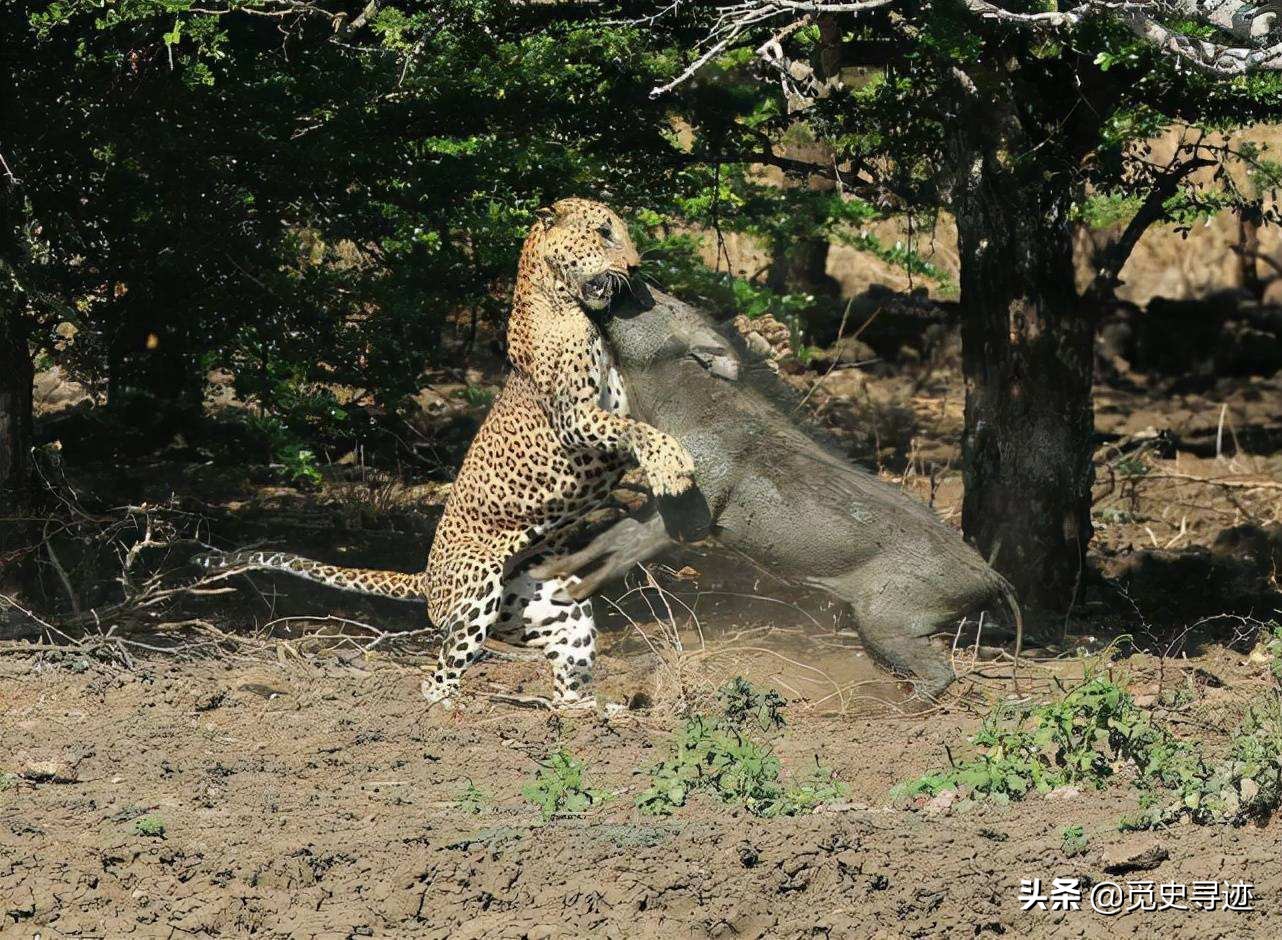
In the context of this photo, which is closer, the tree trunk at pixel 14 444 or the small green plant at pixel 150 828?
the small green plant at pixel 150 828

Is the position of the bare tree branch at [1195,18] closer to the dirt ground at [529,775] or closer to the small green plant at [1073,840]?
the dirt ground at [529,775]

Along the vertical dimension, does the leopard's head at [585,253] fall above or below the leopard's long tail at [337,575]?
above

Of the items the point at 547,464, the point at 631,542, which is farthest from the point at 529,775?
the point at 547,464

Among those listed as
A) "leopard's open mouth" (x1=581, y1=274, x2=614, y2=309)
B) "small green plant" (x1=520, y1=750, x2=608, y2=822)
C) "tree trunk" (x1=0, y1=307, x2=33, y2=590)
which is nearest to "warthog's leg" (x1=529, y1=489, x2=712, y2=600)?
"leopard's open mouth" (x1=581, y1=274, x2=614, y2=309)

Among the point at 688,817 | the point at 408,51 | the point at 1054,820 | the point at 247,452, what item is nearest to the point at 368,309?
the point at 247,452

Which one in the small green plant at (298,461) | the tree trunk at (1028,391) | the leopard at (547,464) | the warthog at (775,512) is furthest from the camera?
the small green plant at (298,461)

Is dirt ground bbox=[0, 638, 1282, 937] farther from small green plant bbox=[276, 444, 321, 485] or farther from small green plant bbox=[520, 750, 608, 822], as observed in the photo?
small green plant bbox=[276, 444, 321, 485]

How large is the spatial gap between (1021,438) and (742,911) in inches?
222

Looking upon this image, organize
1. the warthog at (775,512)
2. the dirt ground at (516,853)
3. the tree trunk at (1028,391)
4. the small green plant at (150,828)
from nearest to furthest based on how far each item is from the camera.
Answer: the dirt ground at (516,853) → the small green plant at (150,828) → the warthog at (775,512) → the tree trunk at (1028,391)

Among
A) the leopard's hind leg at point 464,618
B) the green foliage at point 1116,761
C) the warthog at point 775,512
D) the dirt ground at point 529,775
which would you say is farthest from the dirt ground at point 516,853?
the leopard's hind leg at point 464,618

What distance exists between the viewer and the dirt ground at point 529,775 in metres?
5.45

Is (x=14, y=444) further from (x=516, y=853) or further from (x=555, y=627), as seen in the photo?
(x=516, y=853)

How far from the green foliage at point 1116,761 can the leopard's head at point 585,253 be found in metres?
3.06

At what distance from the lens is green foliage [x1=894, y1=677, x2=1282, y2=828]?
5.86 metres
